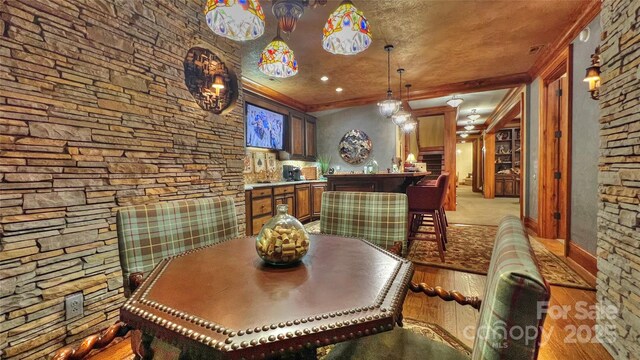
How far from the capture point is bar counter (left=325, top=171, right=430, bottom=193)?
3135mm

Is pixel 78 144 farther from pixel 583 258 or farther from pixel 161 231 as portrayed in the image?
pixel 583 258

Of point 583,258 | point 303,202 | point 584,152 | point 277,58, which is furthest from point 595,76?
point 303,202

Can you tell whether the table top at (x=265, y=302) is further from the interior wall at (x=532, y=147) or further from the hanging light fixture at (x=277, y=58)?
the interior wall at (x=532, y=147)

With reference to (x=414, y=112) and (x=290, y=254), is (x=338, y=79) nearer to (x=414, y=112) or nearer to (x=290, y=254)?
(x=414, y=112)

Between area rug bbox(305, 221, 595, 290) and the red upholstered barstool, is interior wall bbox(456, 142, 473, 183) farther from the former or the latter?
the red upholstered barstool

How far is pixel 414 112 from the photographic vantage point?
6684 mm

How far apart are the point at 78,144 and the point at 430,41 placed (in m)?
3.45

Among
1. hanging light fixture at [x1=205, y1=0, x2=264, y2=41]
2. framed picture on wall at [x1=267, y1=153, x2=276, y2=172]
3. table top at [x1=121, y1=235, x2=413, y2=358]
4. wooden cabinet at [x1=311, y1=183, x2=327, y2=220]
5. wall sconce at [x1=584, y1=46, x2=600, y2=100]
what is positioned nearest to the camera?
table top at [x1=121, y1=235, x2=413, y2=358]

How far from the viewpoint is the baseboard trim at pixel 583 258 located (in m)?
2.37

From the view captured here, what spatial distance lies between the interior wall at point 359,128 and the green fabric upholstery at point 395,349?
513 centimetres

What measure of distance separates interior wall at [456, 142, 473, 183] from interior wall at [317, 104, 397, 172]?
10.4m

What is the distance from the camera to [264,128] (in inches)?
187

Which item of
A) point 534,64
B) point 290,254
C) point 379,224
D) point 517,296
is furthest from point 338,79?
point 517,296

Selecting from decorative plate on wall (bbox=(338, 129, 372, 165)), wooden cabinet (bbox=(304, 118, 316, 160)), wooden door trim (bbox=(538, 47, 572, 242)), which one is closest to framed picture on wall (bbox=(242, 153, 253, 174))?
wooden cabinet (bbox=(304, 118, 316, 160))
